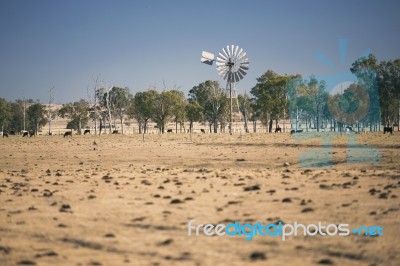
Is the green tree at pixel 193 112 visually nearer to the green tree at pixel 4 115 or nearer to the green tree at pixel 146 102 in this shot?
the green tree at pixel 146 102

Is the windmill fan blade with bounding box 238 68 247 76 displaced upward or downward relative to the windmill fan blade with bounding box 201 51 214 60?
downward

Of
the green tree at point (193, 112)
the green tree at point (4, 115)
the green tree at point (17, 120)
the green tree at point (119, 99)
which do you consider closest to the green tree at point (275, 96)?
the green tree at point (193, 112)

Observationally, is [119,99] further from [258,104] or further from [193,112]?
[258,104]

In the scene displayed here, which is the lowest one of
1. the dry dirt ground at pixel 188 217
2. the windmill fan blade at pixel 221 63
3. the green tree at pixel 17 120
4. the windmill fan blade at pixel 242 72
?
the dry dirt ground at pixel 188 217

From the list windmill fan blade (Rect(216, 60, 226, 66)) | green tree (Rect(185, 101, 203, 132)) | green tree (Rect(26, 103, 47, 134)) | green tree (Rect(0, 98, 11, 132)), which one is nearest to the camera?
windmill fan blade (Rect(216, 60, 226, 66))

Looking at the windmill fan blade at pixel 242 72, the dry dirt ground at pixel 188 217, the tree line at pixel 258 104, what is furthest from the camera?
the tree line at pixel 258 104

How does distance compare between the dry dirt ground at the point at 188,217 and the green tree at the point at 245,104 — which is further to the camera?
the green tree at the point at 245,104

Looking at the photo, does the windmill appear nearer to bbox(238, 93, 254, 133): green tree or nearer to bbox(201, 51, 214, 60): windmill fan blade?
bbox(201, 51, 214, 60): windmill fan blade

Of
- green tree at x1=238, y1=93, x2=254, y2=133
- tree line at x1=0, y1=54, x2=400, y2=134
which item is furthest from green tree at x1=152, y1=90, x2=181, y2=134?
green tree at x1=238, y1=93, x2=254, y2=133

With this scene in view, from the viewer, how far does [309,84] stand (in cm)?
9012

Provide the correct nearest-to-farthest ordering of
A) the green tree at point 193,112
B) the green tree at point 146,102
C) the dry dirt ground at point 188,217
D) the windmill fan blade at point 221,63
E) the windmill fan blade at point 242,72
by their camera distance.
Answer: the dry dirt ground at point 188,217, the windmill fan blade at point 221,63, the windmill fan blade at point 242,72, the green tree at point 146,102, the green tree at point 193,112

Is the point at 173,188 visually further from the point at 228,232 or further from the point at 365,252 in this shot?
the point at 365,252

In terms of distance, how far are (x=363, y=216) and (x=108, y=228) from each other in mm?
4973

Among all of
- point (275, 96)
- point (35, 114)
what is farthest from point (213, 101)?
point (35, 114)
